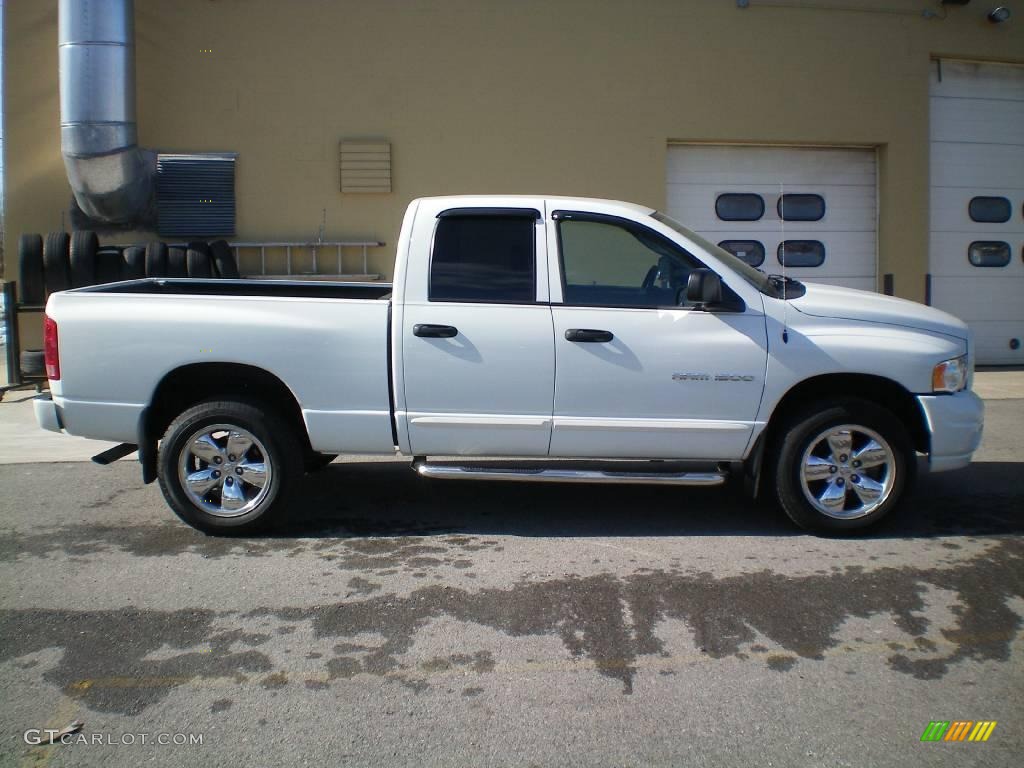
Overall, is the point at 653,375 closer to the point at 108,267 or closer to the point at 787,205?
the point at 108,267

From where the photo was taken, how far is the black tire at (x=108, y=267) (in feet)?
33.1

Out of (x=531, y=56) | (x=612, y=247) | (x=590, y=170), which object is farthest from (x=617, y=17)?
(x=612, y=247)

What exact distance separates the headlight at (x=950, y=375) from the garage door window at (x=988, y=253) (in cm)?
827

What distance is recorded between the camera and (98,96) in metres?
10.2

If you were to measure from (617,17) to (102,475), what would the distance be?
27.3ft

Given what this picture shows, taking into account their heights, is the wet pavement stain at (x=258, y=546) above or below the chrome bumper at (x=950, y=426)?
below

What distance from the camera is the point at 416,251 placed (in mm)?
5367

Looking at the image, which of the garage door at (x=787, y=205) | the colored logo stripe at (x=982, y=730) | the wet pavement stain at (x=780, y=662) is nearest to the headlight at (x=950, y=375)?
the wet pavement stain at (x=780, y=662)

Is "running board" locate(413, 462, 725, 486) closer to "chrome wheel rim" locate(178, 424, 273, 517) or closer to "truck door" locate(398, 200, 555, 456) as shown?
"truck door" locate(398, 200, 555, 456)

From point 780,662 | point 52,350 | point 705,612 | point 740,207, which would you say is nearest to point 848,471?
point 705,612

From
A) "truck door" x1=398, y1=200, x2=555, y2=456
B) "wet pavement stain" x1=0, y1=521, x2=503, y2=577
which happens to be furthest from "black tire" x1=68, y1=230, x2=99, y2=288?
"truck door" x1=398, y1=200, x2=555, y2=456

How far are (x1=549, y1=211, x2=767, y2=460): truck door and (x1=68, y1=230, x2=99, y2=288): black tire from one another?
271 inches

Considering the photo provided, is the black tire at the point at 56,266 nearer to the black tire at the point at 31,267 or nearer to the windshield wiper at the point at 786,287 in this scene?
the black tire at the point at 31,267

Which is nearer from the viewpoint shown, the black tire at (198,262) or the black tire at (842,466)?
the black tire at (842,466)
